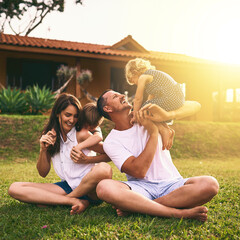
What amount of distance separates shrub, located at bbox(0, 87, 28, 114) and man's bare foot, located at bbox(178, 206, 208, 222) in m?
8.32

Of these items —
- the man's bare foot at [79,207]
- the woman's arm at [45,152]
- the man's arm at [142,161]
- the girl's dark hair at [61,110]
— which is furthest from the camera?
the girl's dark hair at [61,110]

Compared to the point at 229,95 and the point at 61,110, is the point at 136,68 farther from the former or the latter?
the point at 229,95

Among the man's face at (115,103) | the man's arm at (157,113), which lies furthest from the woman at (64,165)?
the man's arm at (157,113)

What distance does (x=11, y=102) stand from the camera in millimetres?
9906

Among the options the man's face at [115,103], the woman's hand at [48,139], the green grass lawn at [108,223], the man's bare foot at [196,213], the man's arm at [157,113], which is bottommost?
the green grass lawn at [108,223]

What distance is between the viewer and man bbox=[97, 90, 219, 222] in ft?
8.92

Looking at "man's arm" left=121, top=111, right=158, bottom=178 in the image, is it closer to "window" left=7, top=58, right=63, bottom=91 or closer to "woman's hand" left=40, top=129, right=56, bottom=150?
"woman's hand" left=40, top=129, right=56, bottom=150

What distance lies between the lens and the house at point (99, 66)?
1225 centimetres

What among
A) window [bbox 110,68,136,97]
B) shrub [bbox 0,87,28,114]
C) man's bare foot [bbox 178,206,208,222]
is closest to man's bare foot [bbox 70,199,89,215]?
man's bare foot [bbox 178,206,208,222]

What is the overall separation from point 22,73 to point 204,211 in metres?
12.1

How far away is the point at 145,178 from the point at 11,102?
7940 millimetres

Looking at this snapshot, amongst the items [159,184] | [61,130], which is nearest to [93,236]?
[159,184]

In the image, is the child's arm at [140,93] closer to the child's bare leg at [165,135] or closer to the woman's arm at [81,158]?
the child's bare leg at [165,135]

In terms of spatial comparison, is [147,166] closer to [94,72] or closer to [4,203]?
[4,203]
